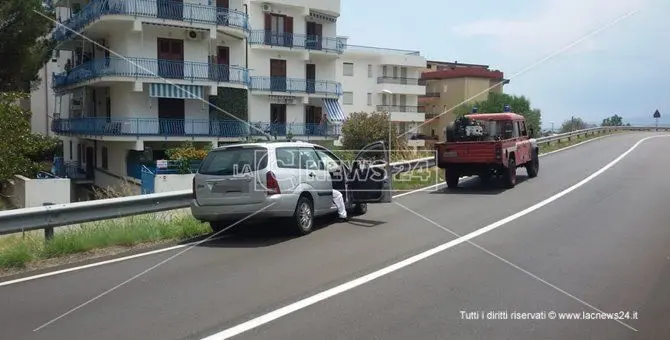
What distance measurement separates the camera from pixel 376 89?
65.1 metres

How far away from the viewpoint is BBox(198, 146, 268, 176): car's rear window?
10.5 m

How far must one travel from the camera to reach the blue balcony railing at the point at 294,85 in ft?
142

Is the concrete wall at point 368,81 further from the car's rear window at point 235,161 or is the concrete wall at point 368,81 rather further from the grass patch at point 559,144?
the car's rear window at point 235,161

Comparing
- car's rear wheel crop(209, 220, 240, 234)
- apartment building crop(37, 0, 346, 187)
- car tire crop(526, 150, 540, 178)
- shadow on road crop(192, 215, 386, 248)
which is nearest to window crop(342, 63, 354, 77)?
apartment building crop(37, 0, 346, 187)

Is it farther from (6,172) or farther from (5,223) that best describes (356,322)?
(6,172)

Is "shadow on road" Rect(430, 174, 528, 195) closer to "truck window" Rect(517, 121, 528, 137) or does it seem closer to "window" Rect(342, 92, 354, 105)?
A: "truck window" Rect(517, 121, 528, 137)

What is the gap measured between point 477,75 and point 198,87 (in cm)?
4443

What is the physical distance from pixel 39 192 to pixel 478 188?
1723 centimetres

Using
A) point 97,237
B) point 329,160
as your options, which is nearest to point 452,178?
point 329,160

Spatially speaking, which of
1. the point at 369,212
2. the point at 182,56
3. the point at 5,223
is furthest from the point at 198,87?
the point at 5,223

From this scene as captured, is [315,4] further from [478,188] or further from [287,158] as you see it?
[287,158]

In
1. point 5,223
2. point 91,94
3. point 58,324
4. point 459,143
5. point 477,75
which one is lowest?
point 58,324

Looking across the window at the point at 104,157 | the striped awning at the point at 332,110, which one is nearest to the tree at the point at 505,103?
the striped awning at the point at 332,110

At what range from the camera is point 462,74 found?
70875mm
